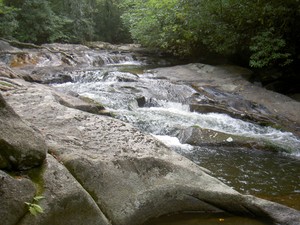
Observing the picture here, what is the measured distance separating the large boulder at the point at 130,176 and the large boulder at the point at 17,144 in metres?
0.24

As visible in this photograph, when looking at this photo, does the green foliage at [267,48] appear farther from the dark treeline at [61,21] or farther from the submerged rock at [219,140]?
the dark treeline at [61,21]

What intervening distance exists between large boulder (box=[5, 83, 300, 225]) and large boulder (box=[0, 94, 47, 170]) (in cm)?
24

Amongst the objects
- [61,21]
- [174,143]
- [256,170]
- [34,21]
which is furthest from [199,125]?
[61,21]

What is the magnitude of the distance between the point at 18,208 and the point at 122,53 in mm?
20246

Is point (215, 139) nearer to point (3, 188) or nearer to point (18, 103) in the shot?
point (18, 103)

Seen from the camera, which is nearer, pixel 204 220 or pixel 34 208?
pixel 34 208

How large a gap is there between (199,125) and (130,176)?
5765mm

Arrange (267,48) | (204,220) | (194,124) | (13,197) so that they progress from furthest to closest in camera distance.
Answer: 1. (267,48)
2. (194,124)
3. (204,220)
4. (13,197)

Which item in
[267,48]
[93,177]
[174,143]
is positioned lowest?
[174,143]

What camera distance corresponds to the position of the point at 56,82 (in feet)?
41.1

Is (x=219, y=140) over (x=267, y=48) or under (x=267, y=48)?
under

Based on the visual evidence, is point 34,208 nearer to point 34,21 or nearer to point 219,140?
point 219,140

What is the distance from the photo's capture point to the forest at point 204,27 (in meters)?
12.8

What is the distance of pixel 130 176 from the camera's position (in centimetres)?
364
